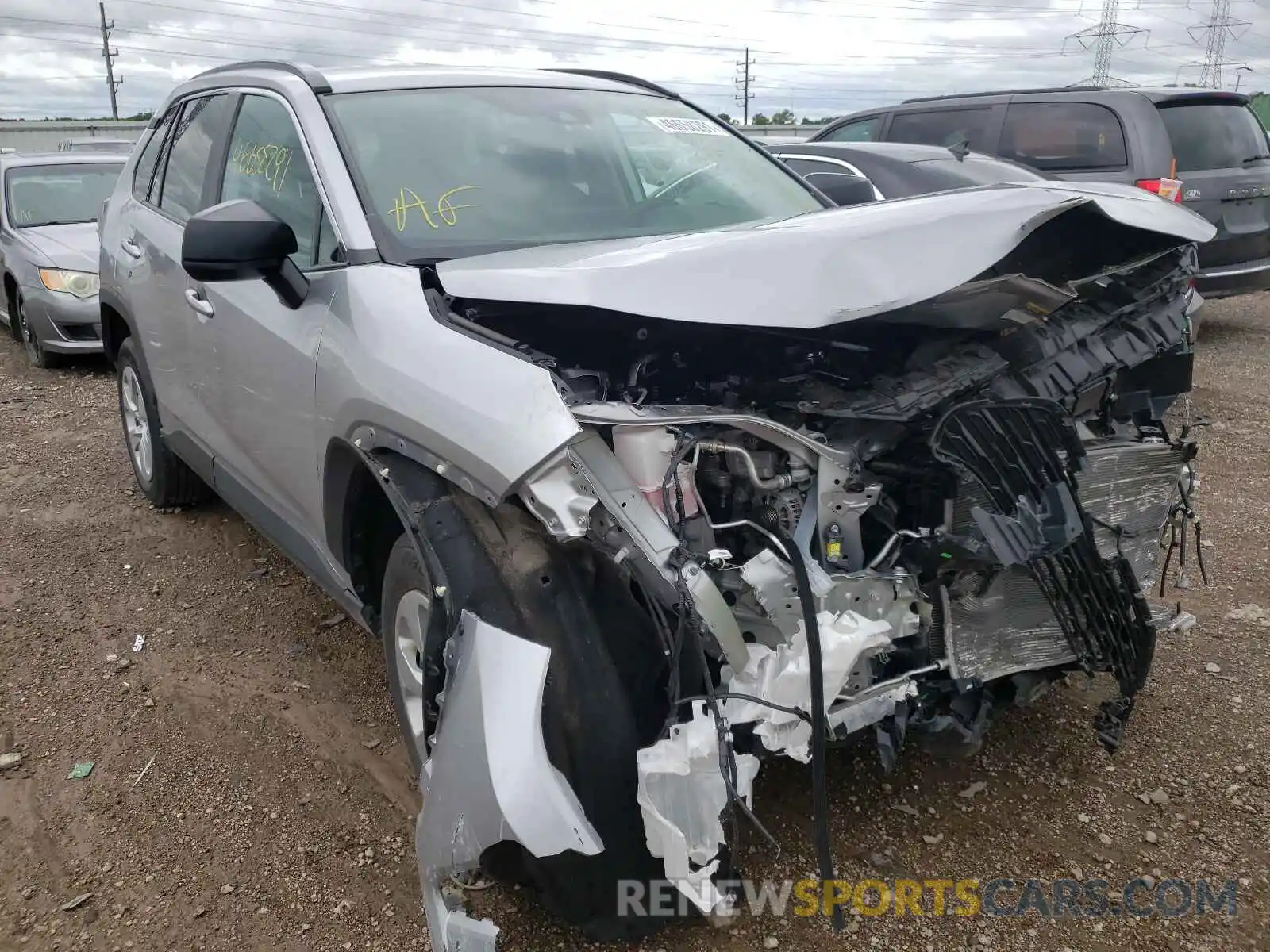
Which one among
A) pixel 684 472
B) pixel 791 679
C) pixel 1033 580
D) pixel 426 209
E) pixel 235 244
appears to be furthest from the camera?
pixel 426 209

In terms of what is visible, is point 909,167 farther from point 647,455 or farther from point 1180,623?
point 647,455

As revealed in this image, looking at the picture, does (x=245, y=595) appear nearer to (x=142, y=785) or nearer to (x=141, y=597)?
(x=141, y=597)

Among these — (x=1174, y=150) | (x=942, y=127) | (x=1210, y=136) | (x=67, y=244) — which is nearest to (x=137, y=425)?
(x=67, y=244)

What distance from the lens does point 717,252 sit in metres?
2.14

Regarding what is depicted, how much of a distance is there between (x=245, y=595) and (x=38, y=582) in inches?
37.1

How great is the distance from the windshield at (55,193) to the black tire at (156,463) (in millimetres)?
4491

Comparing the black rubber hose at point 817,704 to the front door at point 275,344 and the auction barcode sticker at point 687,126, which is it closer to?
the front door at point 275,344

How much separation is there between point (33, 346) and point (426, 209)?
683 centimetres

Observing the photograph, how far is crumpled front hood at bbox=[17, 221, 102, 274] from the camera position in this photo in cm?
752

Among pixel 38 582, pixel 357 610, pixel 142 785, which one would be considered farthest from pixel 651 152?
pixel 38 582

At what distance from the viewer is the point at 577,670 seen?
1996mm

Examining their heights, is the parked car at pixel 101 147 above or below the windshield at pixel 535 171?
below

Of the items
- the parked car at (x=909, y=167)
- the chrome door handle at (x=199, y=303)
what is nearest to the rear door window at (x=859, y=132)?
the parked car at (x=909, y=167)

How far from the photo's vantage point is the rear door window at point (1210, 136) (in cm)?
740
